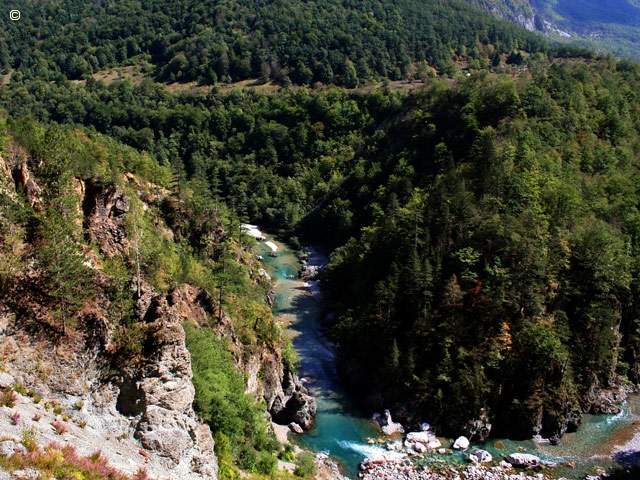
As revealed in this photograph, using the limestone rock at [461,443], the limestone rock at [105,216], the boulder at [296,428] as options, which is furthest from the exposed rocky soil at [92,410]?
the limestone rock at [461,443]

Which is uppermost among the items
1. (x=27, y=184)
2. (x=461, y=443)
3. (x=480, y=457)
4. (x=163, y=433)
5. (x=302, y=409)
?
(x=27, y=184)

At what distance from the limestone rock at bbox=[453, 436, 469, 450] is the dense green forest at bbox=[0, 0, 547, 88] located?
125822 mm

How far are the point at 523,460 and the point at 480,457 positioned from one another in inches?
132

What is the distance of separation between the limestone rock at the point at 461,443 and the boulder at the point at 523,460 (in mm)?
3440

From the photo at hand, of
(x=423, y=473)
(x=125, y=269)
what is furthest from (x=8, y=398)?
(x=423, y=473)

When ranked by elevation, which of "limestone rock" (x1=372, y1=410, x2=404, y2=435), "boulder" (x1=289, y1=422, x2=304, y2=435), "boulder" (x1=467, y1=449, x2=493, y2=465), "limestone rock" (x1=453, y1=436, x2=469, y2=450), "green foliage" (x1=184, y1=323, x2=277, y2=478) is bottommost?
"boulder" (x1=289, y1=422, x2=304, y2=435)

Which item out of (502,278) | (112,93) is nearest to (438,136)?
(502,278)

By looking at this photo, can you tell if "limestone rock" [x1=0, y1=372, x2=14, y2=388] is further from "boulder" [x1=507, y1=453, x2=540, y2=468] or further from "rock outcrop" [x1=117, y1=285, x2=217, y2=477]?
"boulder" [x1=507, y1=453, x2=540, y2=468]

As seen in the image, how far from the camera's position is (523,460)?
42781 mm

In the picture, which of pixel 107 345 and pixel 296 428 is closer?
pixel 107 345

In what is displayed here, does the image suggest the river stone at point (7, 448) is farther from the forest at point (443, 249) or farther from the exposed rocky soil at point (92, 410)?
the forest at point (443, 249)

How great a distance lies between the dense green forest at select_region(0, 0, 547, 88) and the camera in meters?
165

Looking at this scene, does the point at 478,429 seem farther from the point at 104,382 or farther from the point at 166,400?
the point at 104,382

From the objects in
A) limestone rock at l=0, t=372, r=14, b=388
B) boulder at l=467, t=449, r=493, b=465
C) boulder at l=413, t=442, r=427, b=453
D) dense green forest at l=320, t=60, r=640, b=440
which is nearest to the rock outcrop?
limestone rock at l=0, t=372, r=14, b=388
